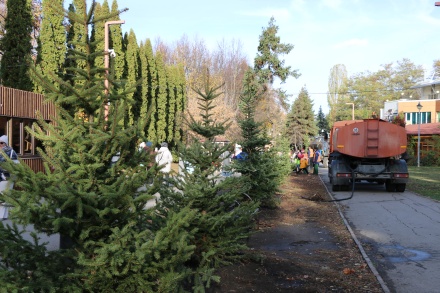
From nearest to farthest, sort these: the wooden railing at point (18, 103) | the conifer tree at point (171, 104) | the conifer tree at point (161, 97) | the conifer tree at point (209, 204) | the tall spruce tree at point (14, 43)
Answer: the conifer tree at point (209, 204) → the wooden railing at point (18, 103) → the tall spruce tree at point (14, 43) → the conifer tree at point (161, 97) → the conifer tree at point (171, 104)

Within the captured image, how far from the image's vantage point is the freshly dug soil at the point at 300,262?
6117 millimetres

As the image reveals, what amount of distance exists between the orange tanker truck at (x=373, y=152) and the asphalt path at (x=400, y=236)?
1.76 meters

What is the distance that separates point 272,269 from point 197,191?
5.40 feet

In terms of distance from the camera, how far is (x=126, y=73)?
32.4 meters

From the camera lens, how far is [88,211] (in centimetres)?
366

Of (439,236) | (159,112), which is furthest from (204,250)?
(159,112)

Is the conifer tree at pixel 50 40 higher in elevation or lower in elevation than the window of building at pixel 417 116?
higher

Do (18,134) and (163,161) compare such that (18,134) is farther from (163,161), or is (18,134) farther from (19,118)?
(163,161)

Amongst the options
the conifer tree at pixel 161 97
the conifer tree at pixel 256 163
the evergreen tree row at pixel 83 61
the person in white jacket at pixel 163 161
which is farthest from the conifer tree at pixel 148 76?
the conifer tree at pixel 256 163

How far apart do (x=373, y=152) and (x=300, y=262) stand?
1319 centimetres

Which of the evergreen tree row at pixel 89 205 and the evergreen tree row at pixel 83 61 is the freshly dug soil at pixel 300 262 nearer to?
the evergreen tree row at pixel 89 205

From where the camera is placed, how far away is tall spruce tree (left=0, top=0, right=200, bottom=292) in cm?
351

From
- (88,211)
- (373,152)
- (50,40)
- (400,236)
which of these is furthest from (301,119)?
(88,211)

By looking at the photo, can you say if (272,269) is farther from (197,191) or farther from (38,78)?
(38,78)
